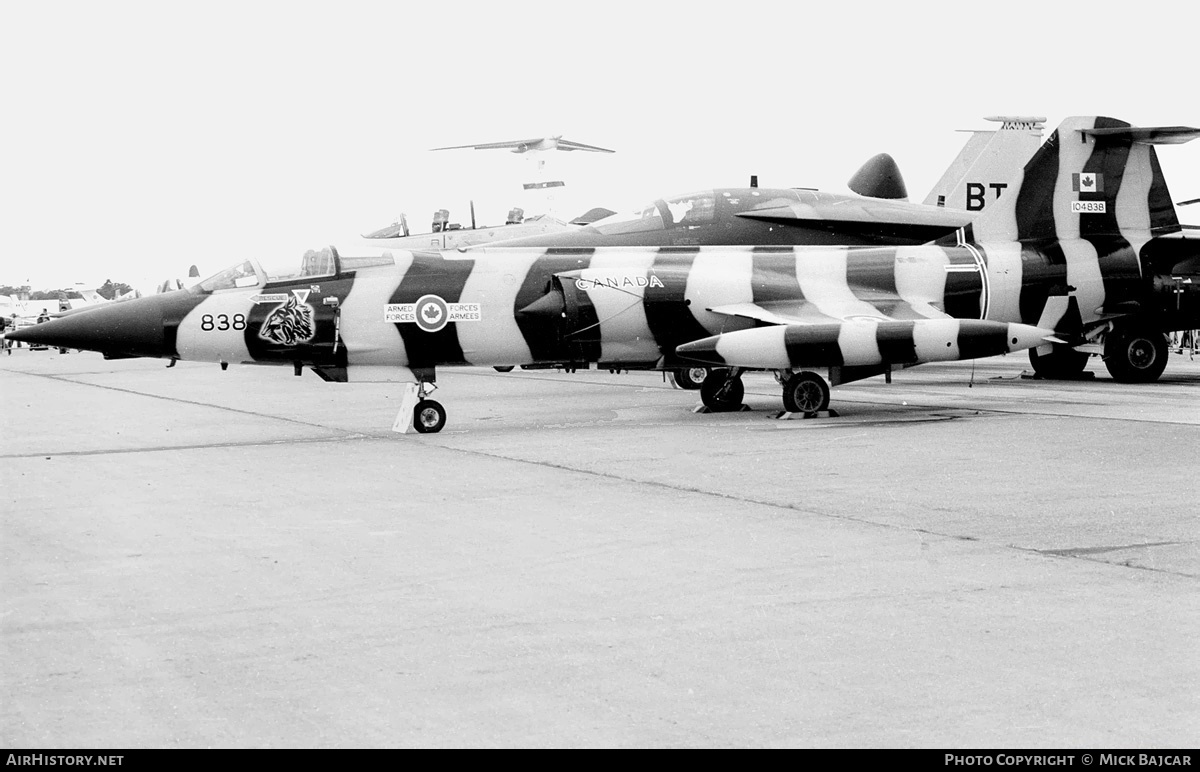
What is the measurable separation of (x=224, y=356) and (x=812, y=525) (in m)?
8.21

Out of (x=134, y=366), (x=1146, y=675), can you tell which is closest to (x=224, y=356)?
(x=1146, y=675)

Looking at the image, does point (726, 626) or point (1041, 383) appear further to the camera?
point (1041, 383)

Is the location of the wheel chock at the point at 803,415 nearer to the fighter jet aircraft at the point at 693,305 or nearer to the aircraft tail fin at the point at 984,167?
the fighter jet aircraft at the point at 693,305

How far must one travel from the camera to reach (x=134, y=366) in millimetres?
35656

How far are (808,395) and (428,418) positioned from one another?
413 centimetres

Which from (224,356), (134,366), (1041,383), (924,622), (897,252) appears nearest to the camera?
(924,622)

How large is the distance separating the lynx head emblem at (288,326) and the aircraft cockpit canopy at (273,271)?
388mm

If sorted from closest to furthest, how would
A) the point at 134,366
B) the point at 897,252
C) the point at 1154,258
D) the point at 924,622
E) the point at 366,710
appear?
1. the point at 366,710
2. the point at 924,622
3. the point at 897,252
4. the point at 1154,258
5. the point at 134,366

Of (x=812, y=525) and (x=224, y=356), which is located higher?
(x=224, y=356)

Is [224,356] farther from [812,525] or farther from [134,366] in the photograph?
[134,366]

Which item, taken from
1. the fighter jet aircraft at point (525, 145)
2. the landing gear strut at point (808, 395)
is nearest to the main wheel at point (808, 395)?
the landing gear strut at point (808, 395)

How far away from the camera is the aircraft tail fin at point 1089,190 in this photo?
56.8 ft

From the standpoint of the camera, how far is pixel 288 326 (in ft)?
45.8
